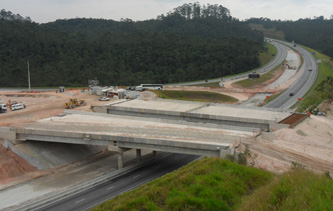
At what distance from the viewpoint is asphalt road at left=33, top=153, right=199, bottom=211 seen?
2481cm

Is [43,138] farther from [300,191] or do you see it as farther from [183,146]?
[300,191]

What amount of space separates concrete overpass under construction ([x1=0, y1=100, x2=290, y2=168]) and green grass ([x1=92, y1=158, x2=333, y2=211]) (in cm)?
903

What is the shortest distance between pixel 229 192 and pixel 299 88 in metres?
69.4

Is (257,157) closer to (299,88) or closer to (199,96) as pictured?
(199,96)

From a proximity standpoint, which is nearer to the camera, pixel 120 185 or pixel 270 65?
pixel 120 185

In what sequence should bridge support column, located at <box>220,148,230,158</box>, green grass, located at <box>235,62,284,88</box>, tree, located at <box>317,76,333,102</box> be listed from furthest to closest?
1. green grass, located at <box>235,62,284,88</box>
2. tree, located at <box>317,76,333,102</box>
3. bridge support column, located at <box>220,148,230,158</box>

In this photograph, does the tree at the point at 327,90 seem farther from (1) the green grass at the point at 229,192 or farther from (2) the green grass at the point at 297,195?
(2) the green grass at the point at 297,195

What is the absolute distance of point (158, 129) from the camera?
117 feet

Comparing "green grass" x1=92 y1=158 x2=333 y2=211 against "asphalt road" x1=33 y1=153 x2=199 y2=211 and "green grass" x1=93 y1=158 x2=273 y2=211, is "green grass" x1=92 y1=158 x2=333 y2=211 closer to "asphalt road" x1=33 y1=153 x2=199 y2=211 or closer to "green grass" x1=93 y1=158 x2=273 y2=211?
"green grass" x1=93 y1=158 x2=273 y2=211

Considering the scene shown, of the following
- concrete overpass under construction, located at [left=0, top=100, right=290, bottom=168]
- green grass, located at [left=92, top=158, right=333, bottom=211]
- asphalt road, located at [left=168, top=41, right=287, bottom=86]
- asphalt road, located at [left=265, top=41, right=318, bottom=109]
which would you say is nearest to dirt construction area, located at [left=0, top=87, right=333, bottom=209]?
concrete overpass under construction, located at [left=0, top=100, right=290, bottom=168]

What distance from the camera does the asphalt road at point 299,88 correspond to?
64.1 m

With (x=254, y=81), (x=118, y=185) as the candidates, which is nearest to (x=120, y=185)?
(x=118, y=185)

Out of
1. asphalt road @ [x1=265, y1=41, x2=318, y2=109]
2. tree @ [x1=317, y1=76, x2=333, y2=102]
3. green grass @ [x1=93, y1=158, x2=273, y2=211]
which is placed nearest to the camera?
green grass @ [x1=93, y1=158, x2=273, y2=211]

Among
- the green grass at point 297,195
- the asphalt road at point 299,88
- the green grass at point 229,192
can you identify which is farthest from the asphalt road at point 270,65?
the green grass at point 297,195
